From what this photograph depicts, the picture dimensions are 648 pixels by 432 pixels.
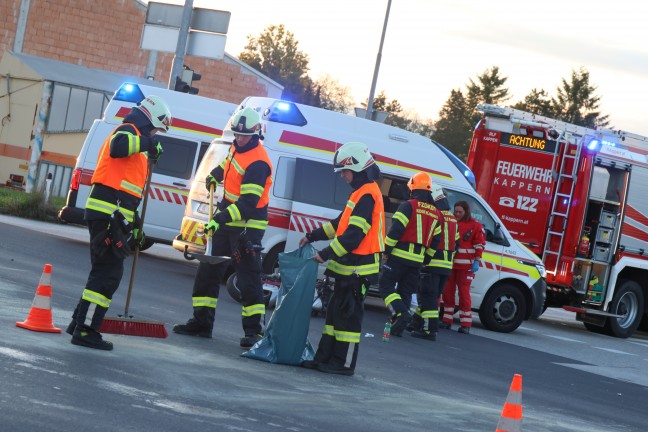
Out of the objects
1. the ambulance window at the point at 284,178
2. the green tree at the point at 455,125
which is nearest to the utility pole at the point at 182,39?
the ambulance window at the point at 284,178

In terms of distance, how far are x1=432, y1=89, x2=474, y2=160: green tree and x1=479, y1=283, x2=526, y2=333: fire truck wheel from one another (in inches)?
2368

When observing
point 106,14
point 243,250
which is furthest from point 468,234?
point 106,14

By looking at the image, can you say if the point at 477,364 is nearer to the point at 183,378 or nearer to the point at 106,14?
the point at 183,378

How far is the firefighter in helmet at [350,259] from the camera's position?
9727mm

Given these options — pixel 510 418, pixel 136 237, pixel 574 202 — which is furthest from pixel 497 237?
pixel 510 418

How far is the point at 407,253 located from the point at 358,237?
437cm

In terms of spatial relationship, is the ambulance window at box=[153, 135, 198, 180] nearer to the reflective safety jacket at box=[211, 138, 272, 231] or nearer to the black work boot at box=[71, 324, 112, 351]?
the reflective safety jacket at box=[211, 138, 272, 231]

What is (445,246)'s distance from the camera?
14727 mm

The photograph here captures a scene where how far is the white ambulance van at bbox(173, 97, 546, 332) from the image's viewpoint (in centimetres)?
1611

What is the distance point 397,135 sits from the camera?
56.3 feet

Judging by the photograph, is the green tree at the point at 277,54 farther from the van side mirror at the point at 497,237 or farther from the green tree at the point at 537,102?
the van side mirror at the point at 497,237

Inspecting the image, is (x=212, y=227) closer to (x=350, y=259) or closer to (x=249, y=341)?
(x=249, y=341)

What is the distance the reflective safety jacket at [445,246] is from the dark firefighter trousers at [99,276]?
255 inches

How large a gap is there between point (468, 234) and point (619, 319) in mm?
5302
